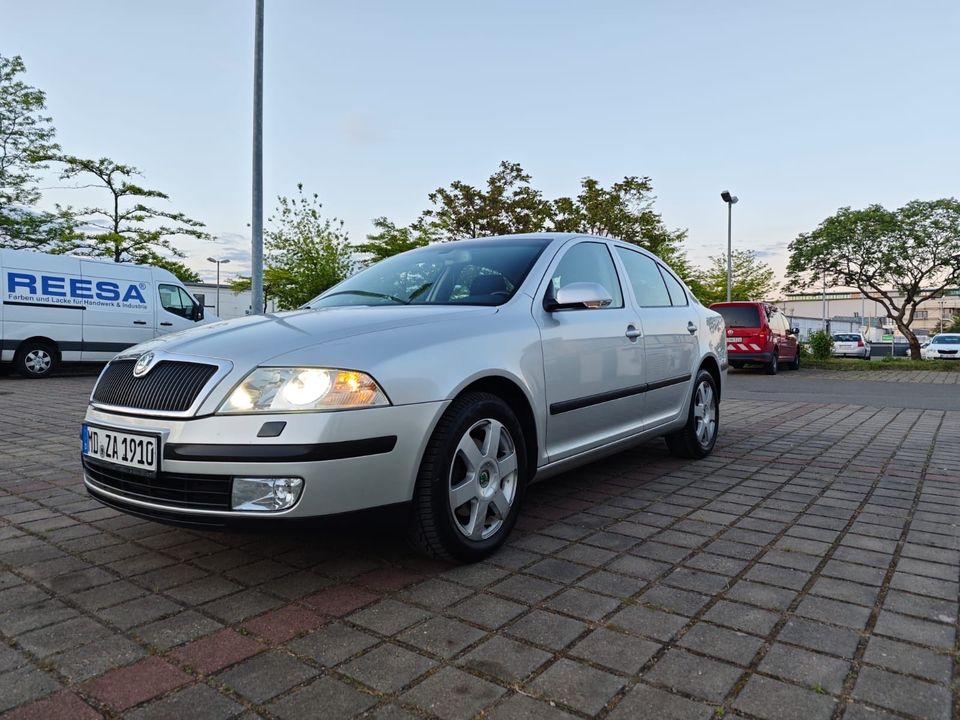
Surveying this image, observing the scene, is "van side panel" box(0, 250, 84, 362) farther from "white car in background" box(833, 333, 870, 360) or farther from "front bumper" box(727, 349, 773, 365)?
"white car in background" box(833, 333, 870, 360)

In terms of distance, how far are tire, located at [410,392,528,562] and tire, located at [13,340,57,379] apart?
13539 mm

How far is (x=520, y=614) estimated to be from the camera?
258cm

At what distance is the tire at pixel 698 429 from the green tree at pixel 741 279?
34845 mm

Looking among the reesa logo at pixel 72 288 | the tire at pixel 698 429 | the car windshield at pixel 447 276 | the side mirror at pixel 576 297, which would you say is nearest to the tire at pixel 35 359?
the reesa logo at pixel 72 288

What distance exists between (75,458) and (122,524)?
2.17m

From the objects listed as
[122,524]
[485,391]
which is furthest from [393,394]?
[122,524]

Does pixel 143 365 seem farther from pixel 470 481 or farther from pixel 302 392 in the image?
pixel 470 481

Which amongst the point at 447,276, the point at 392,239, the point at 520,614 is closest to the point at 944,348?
the point at 392,239

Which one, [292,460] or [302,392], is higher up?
[302,392]

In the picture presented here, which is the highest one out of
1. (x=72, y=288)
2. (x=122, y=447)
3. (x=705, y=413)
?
(x=72, y=288)

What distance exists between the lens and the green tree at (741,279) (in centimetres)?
3988

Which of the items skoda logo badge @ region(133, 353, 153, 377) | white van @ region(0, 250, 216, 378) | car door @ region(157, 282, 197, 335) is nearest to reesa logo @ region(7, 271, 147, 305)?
white van @ region(0, 250, 216, 378)

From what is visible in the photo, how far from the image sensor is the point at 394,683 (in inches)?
82.2

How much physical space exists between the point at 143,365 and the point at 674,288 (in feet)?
12.8
